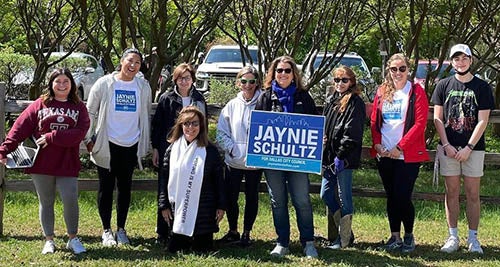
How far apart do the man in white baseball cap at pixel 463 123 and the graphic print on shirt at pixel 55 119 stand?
138 inches

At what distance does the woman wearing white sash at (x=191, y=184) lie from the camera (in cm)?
627

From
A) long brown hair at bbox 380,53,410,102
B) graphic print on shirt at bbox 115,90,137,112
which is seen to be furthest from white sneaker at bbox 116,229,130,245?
long brown hair at bbox 380,53,410,102

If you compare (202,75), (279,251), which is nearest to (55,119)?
(279,251)

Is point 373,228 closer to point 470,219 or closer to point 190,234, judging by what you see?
point 470,219

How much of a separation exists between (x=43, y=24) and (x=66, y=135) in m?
8.09

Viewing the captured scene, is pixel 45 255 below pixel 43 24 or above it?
below

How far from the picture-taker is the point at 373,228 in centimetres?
786

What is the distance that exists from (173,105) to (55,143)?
1.19m

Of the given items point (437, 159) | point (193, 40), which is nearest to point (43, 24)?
point (193, 40)

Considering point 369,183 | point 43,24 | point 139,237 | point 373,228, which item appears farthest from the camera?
point 43,24

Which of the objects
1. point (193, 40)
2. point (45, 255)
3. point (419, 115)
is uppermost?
point (193, 40)

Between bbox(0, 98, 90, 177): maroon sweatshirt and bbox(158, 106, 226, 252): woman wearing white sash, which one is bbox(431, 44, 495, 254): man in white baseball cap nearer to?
bbox(158, 106, 226, 252): woman wearing white sash

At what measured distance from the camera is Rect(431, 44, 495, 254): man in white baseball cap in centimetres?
647

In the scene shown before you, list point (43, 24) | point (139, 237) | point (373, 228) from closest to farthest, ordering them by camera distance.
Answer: point (139, 237) → point (373, 228) → point (43, 24)
